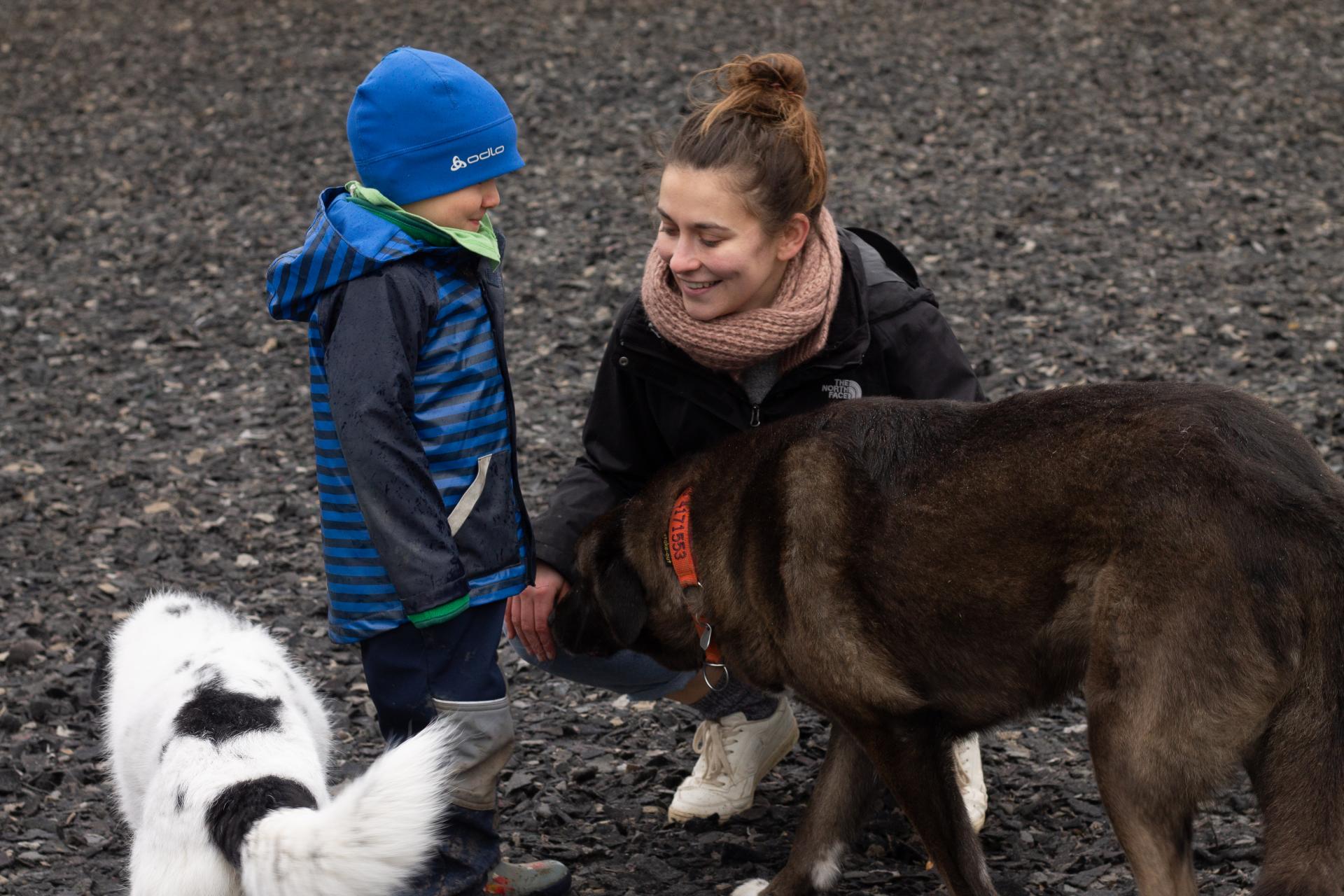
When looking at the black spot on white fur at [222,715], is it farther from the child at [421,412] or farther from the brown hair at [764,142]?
the brown hair at [764,142]

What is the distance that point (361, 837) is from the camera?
2.61m

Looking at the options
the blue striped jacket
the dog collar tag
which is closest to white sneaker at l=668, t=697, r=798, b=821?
the dog collar tag

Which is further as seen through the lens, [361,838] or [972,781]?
[972,781]

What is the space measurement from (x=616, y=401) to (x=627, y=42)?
33.6 ft

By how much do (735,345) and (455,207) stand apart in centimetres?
80

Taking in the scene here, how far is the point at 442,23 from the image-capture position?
14.2 metres

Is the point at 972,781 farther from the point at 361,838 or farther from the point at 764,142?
the point at 361,838

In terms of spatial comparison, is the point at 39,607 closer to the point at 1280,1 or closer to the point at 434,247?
the point at 434,247

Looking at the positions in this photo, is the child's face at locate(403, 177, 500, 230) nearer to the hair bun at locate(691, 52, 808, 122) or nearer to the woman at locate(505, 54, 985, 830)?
the woman at locate(505, 54, 985, 830)

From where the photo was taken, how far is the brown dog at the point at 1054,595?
2680 mm

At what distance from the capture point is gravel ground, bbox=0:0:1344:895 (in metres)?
4.29

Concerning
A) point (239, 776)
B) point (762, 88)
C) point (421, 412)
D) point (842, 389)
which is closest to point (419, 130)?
point (421, 412)

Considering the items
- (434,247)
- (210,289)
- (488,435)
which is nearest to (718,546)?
(488,435)

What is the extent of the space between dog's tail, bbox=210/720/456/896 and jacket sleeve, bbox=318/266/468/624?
22.0 inches
